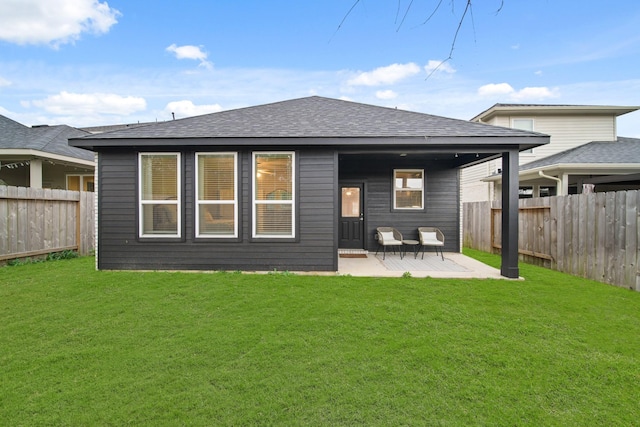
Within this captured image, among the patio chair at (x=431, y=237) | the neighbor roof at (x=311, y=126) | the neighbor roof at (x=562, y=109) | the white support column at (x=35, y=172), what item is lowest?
the patio chair at (x=431, y=237)

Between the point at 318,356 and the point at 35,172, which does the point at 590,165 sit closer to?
the point at 318,356

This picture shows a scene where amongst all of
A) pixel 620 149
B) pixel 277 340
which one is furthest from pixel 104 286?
pixel 620 149

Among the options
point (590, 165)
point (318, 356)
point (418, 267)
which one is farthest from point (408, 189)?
point (318, 356)

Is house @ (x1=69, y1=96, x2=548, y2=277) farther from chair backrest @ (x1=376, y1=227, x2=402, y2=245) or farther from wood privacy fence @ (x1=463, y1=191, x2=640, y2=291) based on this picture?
chair backrest @ (x1=376, y1=227, x2=402, y2=245)

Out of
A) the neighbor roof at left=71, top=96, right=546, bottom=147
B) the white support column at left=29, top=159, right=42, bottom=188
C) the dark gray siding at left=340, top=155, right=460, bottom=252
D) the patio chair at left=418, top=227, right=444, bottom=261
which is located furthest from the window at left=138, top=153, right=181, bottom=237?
the white support column at left=29, top=159, right=42, bottom=188

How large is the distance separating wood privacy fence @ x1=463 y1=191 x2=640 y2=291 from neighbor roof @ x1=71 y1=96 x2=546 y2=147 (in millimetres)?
1491

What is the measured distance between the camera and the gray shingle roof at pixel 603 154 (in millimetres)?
9344

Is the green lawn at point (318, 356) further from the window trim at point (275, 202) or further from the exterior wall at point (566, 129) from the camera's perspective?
the exterior wall at point (566, 129)

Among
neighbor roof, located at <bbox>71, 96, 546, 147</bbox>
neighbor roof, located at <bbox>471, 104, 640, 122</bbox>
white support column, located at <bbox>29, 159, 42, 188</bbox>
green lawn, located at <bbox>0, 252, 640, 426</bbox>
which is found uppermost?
neighbor roof, located at <bbox>471, 104, 640, 122</bbox>

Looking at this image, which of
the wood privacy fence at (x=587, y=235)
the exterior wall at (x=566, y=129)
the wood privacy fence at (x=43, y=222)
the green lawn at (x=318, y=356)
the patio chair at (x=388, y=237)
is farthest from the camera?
the exterior wall at (x=566, y=129)

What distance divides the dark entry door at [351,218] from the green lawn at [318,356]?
12.9 ft

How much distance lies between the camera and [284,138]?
5.29 m

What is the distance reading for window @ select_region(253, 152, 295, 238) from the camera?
562cm

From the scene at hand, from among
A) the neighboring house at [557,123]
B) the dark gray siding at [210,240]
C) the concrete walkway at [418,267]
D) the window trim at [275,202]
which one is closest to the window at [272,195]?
the window trim at [275,202]
